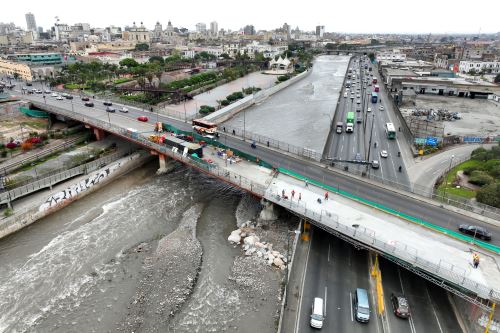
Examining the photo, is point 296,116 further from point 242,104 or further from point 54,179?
point 54,179

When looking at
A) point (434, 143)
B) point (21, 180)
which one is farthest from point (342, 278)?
point (21, 180)

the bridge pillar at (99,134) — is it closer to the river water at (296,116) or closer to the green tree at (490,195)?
the river water at (296,116)

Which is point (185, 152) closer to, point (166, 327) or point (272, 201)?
point (272, 201)

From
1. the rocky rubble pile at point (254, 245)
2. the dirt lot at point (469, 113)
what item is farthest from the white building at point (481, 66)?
the rocky rubble pile at point (254, 245)

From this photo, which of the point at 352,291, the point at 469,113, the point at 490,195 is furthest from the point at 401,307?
the point at 469,113

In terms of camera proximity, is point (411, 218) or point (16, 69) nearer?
point (411, 218)

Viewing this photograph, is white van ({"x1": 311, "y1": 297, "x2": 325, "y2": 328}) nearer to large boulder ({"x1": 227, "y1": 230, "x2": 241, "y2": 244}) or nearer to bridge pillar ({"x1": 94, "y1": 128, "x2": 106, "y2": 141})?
large boulder ({"x1": 227, "y1": 230, "x2": 241, "y2": 244})
